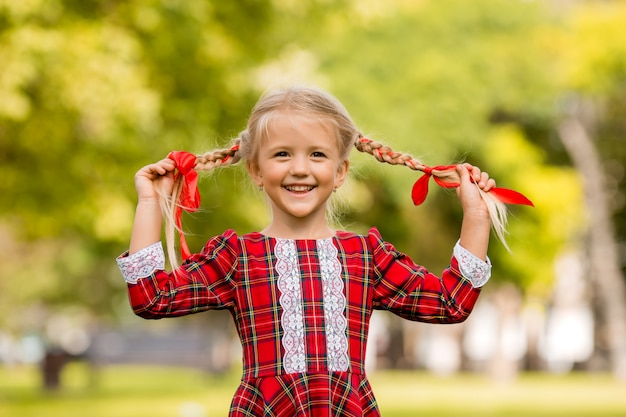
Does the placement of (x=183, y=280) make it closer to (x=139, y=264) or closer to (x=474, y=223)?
(x=139, y=264)

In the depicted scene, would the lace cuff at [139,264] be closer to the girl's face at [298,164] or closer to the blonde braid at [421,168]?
the girl's face at [298,164]

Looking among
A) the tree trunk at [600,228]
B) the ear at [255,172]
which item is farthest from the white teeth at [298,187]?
the tree trunk at [600,228]

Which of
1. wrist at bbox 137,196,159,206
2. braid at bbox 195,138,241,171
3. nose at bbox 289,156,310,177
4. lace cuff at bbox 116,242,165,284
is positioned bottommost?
lace cuff at bbox 116,242,165,284

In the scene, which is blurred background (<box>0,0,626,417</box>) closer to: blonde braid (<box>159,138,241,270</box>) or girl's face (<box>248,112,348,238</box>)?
blonde braid (<box>159,138,241,270</box>)

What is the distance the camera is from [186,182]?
12.6 feet

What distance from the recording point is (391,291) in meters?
3.79

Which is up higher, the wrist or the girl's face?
the girl's face

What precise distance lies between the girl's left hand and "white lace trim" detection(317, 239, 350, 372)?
0.42 metres

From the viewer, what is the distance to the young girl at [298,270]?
3.60 meters

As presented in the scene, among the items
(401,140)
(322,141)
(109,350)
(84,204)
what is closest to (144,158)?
(84,204)

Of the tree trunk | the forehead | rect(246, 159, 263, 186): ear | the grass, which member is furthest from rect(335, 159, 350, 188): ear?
the tree trunk

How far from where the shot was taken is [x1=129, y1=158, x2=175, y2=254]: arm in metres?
3.65

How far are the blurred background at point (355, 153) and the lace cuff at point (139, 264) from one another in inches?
22.7

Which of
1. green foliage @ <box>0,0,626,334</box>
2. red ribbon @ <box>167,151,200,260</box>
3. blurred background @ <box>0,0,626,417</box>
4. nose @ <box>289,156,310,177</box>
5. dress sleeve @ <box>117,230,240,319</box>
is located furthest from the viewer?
blurred background @ <box>0,0,626,417</box>
